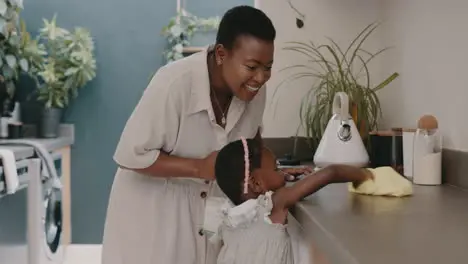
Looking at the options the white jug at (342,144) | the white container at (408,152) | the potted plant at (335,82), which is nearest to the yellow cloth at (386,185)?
the white container at (408,152)

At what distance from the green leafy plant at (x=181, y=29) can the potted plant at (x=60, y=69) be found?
479mm

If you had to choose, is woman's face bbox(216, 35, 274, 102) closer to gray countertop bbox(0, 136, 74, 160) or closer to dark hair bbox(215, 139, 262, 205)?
dark hair bbox(215, 139, 262, 205)

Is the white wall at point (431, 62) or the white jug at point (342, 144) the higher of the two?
the white wall at point (431, 62)

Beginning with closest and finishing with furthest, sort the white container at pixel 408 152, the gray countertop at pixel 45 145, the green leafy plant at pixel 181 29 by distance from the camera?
1. the white container at pixel 408 152
2. the gray countertop at pixel 45 145
3. the green leafy plant at pixel 181 29

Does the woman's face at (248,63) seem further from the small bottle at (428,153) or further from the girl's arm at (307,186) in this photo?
the small bottle at (428,153)

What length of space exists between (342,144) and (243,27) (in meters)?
0.65

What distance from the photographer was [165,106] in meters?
1.44

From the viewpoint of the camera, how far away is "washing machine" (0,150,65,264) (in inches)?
105

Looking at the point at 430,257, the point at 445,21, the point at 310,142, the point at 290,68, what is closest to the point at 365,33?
the point at 290,68

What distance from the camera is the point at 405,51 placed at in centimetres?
210

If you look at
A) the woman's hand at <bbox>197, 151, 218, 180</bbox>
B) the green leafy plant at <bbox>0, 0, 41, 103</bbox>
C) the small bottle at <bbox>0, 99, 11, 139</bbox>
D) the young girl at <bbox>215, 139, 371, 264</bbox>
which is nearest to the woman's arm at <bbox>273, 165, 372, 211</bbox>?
the young girl at <bbox>215, 139, 371, 264</bbox>

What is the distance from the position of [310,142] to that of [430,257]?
1547 mm

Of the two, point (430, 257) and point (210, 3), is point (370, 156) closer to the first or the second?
point (430, 257)

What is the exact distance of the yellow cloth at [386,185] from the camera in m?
1.39
